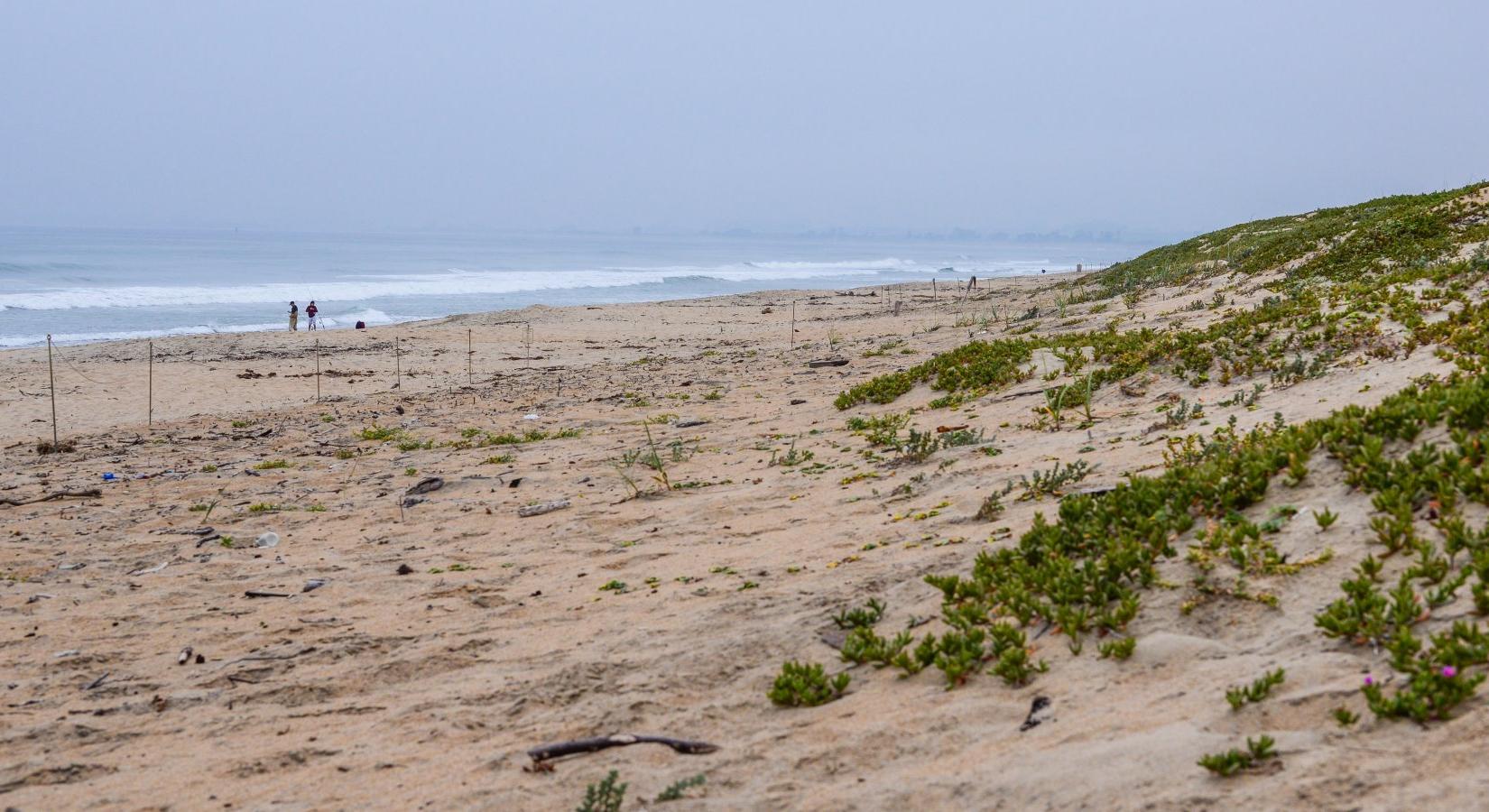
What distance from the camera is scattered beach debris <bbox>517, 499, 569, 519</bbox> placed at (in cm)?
870

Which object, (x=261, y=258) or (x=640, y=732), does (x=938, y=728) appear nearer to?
(x=640, y=732)

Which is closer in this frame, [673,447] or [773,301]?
[673,447]

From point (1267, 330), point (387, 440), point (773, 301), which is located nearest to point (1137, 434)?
point (1267, 330)

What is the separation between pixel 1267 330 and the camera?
31.8 feet

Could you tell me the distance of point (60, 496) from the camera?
34.0ft

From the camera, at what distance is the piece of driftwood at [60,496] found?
1019 cm

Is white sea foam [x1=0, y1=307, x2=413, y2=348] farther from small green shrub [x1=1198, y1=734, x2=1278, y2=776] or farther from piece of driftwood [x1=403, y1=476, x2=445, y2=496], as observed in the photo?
small green shrub [x1=1198, y1=734, x2=1278, y2=776]

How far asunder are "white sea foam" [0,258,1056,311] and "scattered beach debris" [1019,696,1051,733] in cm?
5647

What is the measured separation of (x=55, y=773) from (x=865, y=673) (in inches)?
143

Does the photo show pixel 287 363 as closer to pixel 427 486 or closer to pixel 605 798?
→ pixel 427 486

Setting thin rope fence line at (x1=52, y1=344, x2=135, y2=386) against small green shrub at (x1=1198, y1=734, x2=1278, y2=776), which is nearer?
small green shrub at (x1=1198, y1=734, x2=1278, y2=776)

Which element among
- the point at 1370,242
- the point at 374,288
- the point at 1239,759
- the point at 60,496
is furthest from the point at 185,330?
the point at 1239,759

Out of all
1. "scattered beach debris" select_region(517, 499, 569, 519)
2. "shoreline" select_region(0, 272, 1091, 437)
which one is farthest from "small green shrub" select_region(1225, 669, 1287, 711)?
"shoreline" select_region(0, 272, 1091, 437)

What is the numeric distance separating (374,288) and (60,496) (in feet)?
202
